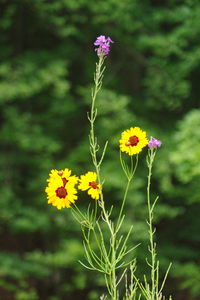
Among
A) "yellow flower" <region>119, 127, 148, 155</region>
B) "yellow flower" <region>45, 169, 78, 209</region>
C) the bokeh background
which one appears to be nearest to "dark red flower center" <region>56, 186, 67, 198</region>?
"yellow flower" <region>45, 169, 78, 209</region>

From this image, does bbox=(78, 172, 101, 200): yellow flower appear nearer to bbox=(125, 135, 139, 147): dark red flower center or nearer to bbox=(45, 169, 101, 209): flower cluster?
bbox=(45, 169, 101, 209): flower cluster

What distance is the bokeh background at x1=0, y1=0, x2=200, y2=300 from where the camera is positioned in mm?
6156

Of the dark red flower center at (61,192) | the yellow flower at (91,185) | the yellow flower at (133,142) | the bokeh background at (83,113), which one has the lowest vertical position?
the dark red flower center at (61,192)

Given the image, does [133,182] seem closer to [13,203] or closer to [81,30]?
[13,203]

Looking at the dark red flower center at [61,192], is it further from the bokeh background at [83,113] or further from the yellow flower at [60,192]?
the bokeh background at [83,113]

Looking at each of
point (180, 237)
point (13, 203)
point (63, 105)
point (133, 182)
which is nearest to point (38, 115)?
point (63, 105)

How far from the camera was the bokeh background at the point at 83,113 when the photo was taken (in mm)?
6156

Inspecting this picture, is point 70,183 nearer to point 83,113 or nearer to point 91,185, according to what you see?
point 91,185

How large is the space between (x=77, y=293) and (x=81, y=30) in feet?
11.3

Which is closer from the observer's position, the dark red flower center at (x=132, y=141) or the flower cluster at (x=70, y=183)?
the flower cluster at (x=70, y=183)

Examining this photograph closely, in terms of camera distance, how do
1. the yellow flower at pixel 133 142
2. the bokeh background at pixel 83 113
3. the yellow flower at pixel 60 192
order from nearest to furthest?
the yellow flower at pixel 60 192 → the yellow flower at pixel 133 142 → the bokeh background at pixel 83 113

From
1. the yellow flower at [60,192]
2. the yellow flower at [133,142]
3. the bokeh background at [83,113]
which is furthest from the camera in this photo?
the bokeh background at [83,113]

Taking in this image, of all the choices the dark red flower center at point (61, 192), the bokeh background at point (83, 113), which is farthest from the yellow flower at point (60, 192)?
the bokeh background at point (83, 113)

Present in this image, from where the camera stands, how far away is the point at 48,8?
641cm
